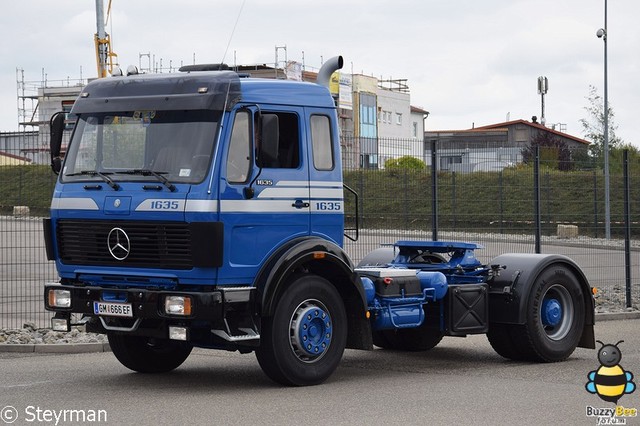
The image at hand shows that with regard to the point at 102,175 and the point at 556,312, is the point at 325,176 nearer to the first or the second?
the point at 102,175

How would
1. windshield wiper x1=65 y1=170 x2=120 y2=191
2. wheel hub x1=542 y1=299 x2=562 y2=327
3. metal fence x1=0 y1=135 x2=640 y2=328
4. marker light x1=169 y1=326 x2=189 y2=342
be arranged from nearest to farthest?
marker light x1=169 y1=326 x2=189 y2=342 → windshield wiper x1=65 y1=170 x2=120 y2=191 → wheel hub x1=542 y1=299 x2=562 y2=327 → metal fence x1=0 y1=135 x2=640 y2=328

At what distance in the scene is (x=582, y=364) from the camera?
508 inches

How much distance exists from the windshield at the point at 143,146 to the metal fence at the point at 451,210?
388cm

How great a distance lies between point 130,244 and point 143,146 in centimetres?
92

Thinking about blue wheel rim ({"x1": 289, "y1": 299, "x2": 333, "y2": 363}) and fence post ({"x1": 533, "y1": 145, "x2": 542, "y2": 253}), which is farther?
fence post ({"x1": 533, "y1": 145, "x2": 542, "y2": 253})

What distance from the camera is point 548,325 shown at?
13211 mm

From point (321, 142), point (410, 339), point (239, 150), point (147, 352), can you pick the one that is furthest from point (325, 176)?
point (410, 339)

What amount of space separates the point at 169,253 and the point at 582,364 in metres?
5.08

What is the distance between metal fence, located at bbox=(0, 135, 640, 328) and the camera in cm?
1614

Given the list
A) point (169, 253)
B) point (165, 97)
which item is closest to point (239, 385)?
point (169, 253)

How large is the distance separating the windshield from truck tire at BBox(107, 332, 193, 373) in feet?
6.10

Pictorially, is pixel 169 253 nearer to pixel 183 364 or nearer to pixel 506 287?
pixel 183 364

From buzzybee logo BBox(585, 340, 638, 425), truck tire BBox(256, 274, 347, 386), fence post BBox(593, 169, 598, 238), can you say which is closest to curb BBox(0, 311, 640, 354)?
truck tire BBox(256, 274, 347, 386)

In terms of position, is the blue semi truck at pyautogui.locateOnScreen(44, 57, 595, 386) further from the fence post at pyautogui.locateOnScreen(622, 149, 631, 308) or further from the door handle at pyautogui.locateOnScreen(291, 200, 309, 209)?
the fence post at pyautogui.locateOnScreen(622, 149, 631, 308)
